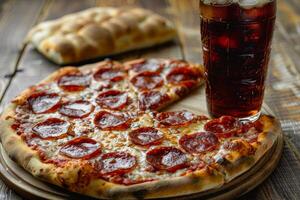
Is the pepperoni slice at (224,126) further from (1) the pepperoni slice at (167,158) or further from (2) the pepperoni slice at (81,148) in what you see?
(2) the pepperoni slice at (81,148)

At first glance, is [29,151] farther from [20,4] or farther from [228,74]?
[20,4]

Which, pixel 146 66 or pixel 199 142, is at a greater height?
pixel 199 142

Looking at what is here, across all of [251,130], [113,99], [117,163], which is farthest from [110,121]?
[251,130]

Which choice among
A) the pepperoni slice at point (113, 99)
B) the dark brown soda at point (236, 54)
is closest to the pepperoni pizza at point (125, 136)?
the pepperoni slice at point (113, 99)

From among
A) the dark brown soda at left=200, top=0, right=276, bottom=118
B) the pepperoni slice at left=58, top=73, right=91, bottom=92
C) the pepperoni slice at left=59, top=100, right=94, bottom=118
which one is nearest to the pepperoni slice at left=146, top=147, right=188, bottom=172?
the dark brown soda at left=200, top=0, right=276, bottom=118

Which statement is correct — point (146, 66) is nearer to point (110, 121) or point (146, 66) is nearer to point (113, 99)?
point (113, 99)
